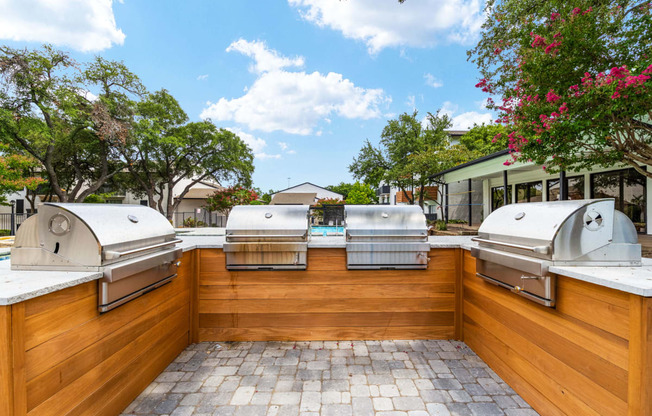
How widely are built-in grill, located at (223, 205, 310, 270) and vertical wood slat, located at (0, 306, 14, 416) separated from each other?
1498mm

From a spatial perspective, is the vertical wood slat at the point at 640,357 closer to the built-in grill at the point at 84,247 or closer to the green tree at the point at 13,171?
the built-in grill at the point at 84,247

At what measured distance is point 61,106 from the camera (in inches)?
400

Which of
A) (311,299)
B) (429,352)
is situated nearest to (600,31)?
(429,352)

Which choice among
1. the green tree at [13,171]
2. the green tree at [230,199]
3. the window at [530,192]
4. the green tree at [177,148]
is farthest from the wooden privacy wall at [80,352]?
the green tree at [13,171]

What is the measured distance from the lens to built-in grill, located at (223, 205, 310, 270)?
251 centimetres

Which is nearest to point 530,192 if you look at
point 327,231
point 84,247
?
point 327,231

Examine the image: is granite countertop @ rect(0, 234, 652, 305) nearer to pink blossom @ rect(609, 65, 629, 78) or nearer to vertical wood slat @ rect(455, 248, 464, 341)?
vertical wood slat @ rect(455, 248, 464, 341)

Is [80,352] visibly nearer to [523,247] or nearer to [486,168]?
[523,247]

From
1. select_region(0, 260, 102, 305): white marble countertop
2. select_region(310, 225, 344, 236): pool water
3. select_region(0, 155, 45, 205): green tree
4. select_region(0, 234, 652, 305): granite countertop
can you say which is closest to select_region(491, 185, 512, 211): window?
select_region(310, 225, 344, 236): pool water

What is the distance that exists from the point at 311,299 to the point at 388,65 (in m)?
13.0

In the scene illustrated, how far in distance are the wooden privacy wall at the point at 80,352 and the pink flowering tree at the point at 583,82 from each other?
563 centimetres

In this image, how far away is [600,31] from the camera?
4152 mm

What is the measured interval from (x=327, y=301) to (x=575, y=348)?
6.03 ft

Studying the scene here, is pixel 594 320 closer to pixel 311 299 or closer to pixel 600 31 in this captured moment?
pixel 311 299
